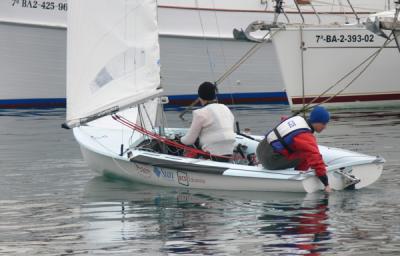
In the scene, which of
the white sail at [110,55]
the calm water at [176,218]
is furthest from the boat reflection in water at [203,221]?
the white sail at [110,55]

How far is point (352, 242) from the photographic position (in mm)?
13000

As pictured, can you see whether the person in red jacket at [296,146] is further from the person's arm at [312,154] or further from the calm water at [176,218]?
the calm water at [176,218]

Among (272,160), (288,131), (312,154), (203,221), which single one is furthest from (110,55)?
(203,221)

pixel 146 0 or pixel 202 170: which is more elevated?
pixel 146 0

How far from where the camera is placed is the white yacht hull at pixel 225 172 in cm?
1620

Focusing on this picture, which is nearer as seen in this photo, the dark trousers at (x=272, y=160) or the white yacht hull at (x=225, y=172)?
the white yacht hull at (x=225, y=172)

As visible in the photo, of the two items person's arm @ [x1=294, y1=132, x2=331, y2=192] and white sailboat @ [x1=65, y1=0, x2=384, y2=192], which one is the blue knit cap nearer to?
person's arm @ [x1=294, y1=132, x2=331, y2=192]

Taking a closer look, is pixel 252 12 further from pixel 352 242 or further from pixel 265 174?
pixel 352 242

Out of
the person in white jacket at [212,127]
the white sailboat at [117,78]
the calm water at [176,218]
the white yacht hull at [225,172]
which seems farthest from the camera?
the white sailboat at [117,78]

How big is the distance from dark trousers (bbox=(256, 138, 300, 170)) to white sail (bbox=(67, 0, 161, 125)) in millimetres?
2322

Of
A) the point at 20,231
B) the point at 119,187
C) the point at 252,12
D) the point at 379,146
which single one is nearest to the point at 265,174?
the point at 119,187

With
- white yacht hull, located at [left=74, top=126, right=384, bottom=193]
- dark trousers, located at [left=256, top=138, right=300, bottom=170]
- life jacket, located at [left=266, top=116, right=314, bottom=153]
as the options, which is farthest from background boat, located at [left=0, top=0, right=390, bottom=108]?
life jacket, located at [left=266, top=116, right=314, bottom=153]

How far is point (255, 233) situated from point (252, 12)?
21.6 meters

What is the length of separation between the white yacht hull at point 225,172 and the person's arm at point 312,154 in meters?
0.15
